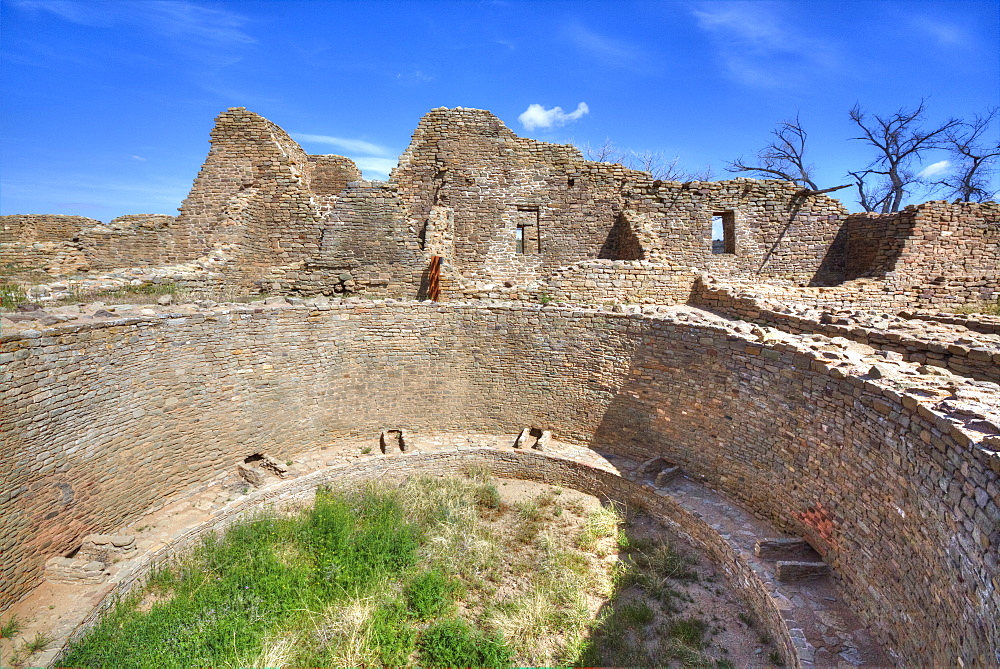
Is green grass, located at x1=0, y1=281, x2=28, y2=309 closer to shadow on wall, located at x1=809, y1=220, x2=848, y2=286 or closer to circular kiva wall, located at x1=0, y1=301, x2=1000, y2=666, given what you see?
circular kiva wall, located at x1=0, y1=301, x2=1000, y2=666

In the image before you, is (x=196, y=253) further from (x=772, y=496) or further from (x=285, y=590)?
(x=772, y=496)

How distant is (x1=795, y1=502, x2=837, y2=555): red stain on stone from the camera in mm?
5176

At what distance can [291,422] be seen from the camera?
8.32 m

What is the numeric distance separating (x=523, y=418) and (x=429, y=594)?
4.12 metres

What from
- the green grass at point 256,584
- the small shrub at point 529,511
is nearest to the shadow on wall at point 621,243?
the small shrub at point 529,511

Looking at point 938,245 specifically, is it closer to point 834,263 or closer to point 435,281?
point 834,263

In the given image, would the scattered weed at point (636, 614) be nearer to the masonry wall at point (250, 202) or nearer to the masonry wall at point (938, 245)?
the masonry wall at point (250, 202)

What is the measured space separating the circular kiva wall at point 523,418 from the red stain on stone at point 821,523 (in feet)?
0.07

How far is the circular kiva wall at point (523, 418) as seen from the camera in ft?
12.5

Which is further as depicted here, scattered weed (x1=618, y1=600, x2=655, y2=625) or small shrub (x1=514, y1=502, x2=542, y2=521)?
small shrub (x1=514, y1=502, x2=542, y2=521)

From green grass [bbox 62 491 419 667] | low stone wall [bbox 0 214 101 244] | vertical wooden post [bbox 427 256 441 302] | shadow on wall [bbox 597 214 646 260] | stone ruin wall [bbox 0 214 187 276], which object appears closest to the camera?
green grass [bbox 62 491 419 667]

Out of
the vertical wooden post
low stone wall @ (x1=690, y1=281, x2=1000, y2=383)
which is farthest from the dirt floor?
the vertical wooden post

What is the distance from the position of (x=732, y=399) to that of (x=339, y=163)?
1225cm

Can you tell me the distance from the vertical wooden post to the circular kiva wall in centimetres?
87
